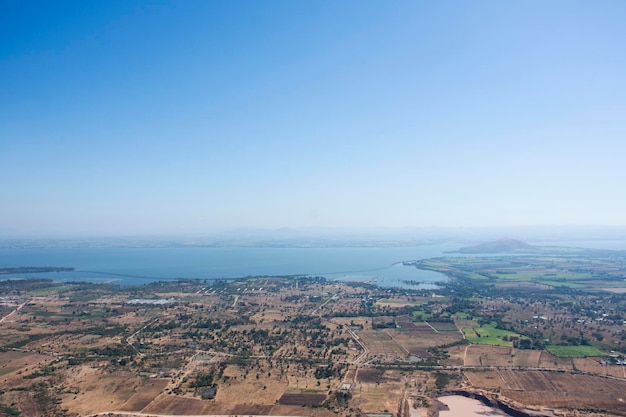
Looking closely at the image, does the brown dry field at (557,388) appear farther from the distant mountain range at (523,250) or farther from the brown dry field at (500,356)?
the distant mountain range at (523,250)

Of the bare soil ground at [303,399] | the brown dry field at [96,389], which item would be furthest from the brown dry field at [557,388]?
the brown dry field at [96,389]

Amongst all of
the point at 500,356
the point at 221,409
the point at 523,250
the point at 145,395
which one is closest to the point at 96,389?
the point at 145,395

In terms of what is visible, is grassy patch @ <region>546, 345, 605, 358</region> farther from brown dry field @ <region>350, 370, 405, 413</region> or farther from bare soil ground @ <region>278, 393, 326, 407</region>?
bare soil ground @ <region>278, 393, 326, 407</region>

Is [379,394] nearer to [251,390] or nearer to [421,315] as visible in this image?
[251,390]

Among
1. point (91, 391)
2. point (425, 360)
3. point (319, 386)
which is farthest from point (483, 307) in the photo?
point (91, 391)

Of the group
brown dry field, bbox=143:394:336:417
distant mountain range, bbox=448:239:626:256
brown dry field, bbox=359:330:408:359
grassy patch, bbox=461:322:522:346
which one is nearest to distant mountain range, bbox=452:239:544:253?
distant mountain range, bbox=448:239:626:256

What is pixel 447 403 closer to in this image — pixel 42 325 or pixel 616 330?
pixel 616 330
